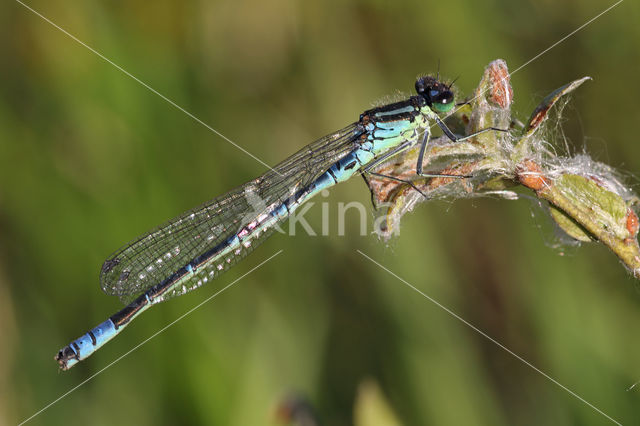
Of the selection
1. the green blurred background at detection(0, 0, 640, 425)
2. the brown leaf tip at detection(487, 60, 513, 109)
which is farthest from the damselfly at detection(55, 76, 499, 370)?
the brown leaf tip at detection(487, 60, 513, 109)

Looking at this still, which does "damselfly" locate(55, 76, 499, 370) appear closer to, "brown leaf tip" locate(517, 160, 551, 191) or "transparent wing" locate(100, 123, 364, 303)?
"transparent wing" locate(100, 123, 364, 303)

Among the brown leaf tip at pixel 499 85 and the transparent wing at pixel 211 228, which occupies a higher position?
the transparent wing at pixel 211 228

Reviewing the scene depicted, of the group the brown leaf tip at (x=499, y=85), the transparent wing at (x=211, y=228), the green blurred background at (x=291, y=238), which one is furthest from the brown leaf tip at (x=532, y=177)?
the transparent wing at (x=211, y=228)

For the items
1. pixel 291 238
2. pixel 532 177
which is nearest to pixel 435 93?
pixel 291 238

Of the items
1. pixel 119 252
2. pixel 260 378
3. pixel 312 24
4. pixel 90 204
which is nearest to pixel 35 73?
pixel 90 204

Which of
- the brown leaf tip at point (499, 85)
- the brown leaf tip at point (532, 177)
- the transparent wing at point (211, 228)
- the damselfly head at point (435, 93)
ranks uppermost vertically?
the transparent wing at point (211, 228)

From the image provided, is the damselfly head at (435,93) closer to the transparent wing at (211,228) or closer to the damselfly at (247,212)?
the damselfly at (247,212)

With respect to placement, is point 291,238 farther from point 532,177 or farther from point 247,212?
point 532,177

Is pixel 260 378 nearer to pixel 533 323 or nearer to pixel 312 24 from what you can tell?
pixel 533 323
